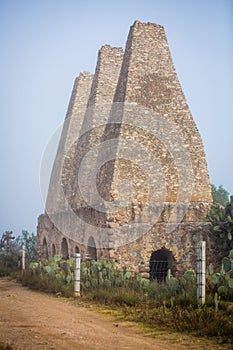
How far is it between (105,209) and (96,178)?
3668 mm

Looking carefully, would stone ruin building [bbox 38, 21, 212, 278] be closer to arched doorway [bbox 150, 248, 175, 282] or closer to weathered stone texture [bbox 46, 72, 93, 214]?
arched doorway [bbox 150, 248, 175, 282]

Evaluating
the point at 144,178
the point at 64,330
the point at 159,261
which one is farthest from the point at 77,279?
the point at 144,178

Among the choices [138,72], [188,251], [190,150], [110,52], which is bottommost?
[188,251]

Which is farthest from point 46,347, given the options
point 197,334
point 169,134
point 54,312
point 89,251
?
point 169,134

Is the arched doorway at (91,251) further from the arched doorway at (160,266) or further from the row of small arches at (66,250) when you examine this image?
the arched doorway at (160,266)

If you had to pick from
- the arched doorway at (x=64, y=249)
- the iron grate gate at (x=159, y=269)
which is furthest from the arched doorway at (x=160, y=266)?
the arched doorway at (x=64, y=249)

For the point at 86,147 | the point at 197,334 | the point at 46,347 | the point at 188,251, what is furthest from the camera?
the point at 86,147

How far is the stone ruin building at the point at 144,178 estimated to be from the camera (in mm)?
14352

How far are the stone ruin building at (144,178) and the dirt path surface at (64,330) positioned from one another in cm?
458

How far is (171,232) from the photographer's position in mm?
14461

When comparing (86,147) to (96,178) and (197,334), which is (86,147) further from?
(197,334)

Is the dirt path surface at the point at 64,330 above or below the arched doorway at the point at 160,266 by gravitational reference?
below

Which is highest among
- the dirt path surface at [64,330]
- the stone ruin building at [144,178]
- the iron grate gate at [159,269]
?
the stone ruin building at [144,178]

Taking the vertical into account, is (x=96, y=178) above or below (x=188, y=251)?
above
